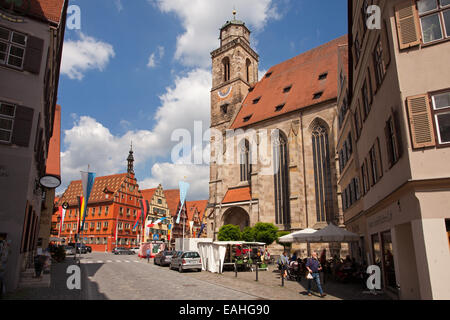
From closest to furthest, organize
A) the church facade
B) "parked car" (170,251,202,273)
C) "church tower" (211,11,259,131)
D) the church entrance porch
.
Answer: "parked car" (170,251,202,273), the church facade, the church entrance porch, "church tower" (211,11,259,131)

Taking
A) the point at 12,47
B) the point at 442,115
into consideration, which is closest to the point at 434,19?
the point at 442,115

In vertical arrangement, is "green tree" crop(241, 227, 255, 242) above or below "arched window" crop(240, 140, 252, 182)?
below

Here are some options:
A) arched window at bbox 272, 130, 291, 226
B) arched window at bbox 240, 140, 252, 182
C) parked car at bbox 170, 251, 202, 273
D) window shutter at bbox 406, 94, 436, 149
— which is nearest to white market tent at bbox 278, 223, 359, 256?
parked car at bbox 170, 251, 202, 273

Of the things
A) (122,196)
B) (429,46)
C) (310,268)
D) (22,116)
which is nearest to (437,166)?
(429,46)

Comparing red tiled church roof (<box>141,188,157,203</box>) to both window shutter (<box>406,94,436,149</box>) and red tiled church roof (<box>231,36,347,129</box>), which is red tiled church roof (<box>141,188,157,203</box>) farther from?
window shutter (<box>406,94,436,149</box>)

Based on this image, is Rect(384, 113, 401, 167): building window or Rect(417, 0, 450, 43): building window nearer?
Rect(417, 0, 450, 43): building window

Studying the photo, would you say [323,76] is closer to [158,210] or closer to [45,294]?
[45,294]

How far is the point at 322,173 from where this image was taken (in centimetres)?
3055

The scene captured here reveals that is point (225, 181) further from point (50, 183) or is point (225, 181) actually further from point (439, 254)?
point (439, 254)

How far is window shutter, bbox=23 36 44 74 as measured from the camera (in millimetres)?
11648

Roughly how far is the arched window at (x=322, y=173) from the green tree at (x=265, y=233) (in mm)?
4663

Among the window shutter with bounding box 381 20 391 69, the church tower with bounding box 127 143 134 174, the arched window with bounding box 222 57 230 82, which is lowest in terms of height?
the window shutter with bounding box 381 20 391 69

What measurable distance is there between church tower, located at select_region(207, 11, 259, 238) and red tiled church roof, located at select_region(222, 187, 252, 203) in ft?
4.20

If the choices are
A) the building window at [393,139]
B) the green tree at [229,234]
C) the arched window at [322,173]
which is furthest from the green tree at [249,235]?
the building window at [393,139]
